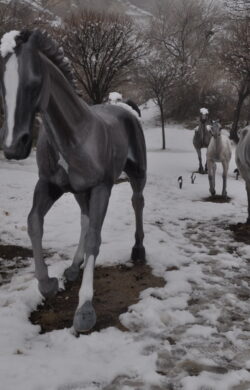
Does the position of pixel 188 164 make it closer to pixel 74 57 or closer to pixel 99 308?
pixel 74 57

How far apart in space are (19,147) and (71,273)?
1.80 meters

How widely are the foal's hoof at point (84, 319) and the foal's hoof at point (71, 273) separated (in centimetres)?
91

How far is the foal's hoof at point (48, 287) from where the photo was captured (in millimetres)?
2900

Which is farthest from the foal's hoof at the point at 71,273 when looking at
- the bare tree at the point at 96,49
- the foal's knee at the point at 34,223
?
the bare tree at the point at 96,49

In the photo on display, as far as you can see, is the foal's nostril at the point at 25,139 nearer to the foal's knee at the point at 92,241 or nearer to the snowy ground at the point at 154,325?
the foal's knee at the point at 92,241

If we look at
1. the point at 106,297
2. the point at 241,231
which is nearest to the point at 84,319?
the point at 106,297

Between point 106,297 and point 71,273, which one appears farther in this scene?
point 71,273

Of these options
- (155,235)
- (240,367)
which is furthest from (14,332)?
(155,235)

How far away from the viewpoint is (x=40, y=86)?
7.21 ft

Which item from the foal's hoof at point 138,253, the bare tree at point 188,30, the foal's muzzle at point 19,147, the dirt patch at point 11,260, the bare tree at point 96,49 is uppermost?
the bare tree at point 188,30

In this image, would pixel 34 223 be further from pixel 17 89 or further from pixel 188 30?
pixel 188 30

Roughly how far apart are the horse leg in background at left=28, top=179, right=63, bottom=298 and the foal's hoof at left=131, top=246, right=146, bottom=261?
1346mm

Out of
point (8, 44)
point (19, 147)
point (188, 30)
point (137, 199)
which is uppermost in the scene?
point (188, 30)

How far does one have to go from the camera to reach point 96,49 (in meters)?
14.1
